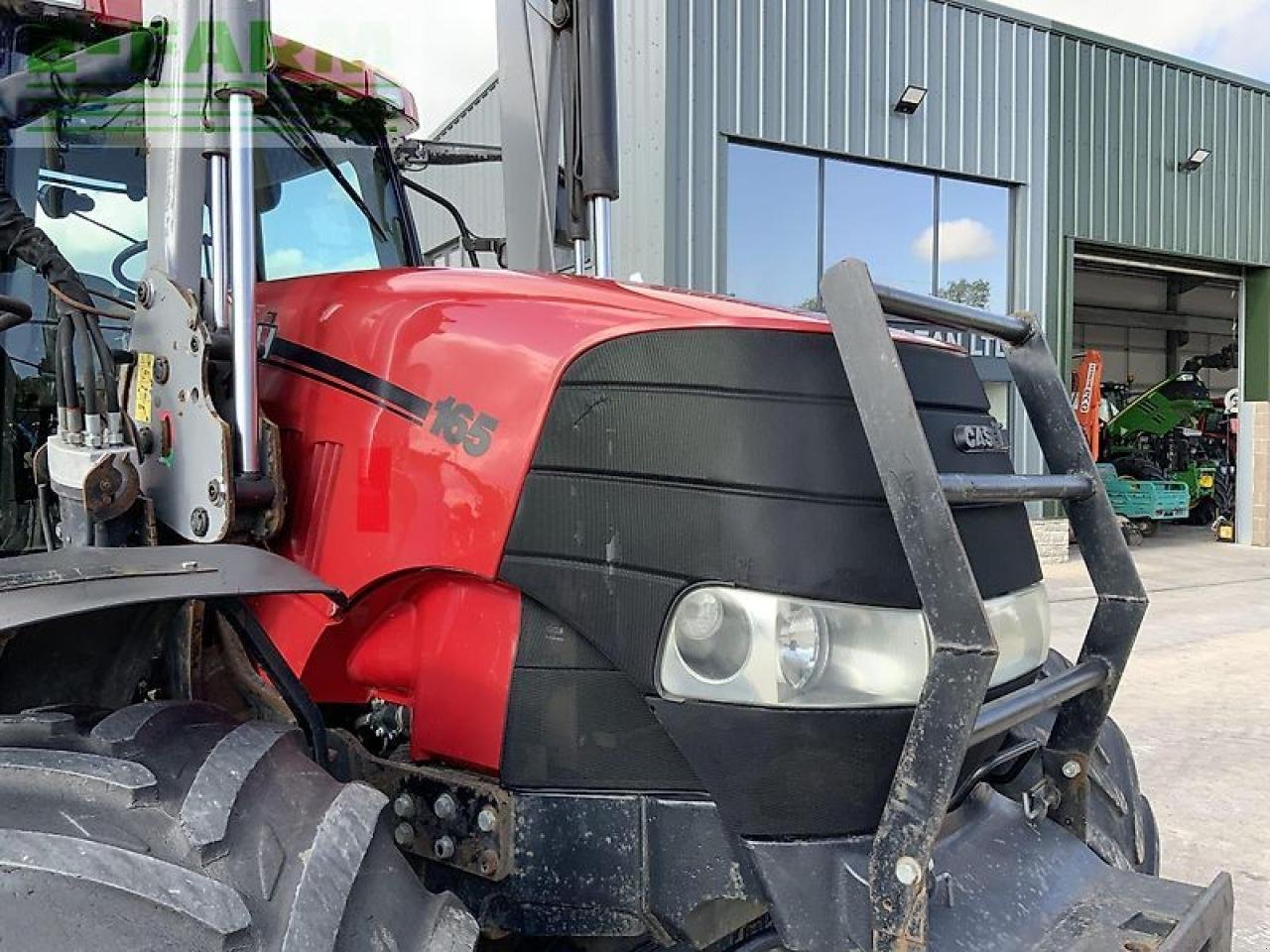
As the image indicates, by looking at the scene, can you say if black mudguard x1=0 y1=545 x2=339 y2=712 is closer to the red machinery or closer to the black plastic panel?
the black plastic panel

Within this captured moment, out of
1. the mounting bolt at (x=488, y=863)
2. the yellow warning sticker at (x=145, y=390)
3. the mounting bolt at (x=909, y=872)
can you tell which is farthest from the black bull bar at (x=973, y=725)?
the yellow warning sticker at (x=145, y=390)

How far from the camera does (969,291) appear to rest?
11.0m

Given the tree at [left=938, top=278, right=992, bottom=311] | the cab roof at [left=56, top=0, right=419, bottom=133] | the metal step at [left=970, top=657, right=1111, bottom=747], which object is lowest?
the metal step at [left=970, top=657, right=1111, bottom=747]

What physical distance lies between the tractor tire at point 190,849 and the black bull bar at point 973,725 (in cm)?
50

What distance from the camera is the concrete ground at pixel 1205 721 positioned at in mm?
3590

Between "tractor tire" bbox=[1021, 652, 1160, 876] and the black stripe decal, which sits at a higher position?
the black stripe decal

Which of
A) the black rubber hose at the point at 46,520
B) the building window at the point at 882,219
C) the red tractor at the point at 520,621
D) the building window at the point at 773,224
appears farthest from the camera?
the building window at the point at 882,219

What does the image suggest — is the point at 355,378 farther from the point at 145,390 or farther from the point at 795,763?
the point at 795,763

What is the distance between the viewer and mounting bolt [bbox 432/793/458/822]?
161 centimetres

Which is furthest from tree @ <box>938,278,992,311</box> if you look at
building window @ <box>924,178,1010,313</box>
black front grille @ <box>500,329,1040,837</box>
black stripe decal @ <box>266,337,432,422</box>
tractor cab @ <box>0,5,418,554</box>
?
black front grille @ <box>500,329,1040,837</box>

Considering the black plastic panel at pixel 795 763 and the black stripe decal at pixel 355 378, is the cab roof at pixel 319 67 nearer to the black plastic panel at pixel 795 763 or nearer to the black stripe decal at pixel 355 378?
the black stripe decal at pixel 355 378

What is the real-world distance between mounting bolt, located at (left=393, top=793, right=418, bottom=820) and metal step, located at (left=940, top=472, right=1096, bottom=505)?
90 cm

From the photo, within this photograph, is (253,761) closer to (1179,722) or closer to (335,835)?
(335,835)

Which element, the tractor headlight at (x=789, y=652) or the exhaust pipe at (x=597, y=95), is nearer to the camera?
the tractor headlight at (x=789, y=652)
